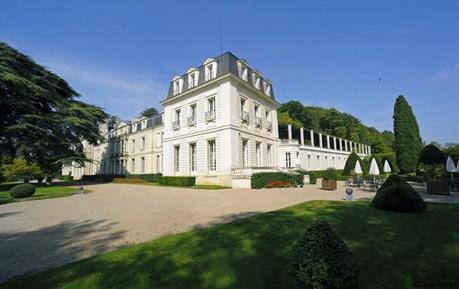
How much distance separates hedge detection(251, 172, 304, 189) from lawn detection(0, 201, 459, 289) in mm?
11323

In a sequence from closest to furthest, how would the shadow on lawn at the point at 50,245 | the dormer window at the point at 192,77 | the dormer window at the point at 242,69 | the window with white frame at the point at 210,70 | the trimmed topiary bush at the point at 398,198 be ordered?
the shadow on lawn at the point at 50,245
the trimmed topiary bush at the point at 398,198
the window with white frame at the point at 210,70
the dormer window at the point at 242,69
the dormer window at the point at 192,77

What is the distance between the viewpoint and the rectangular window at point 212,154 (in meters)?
20.5

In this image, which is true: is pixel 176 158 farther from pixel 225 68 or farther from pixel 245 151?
pixel 225 68

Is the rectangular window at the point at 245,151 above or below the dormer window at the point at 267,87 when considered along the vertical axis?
below

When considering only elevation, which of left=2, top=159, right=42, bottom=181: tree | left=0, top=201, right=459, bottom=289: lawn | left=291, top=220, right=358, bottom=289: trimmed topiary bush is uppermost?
left=2, top=159, right=42, bottom=181: tree

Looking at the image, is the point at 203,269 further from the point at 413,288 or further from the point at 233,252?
the point at 413,288

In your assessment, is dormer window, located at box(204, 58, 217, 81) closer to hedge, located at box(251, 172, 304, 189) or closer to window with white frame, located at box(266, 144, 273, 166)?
window with white frame, located at box(266, 144, 273, 166)

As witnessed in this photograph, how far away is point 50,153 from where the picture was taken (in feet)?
75.4

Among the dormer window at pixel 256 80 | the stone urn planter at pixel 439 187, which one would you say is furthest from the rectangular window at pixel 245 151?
the stone urn planter at pixel 439 187

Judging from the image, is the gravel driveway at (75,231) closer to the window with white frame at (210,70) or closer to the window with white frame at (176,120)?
the window with white frame at (210,70)

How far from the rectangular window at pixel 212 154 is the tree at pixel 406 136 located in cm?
1966

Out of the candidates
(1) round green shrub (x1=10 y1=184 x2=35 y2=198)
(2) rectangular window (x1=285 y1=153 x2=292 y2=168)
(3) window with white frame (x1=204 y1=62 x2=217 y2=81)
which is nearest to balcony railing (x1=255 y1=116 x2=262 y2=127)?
(3) window with white frame (x1=204 y1=62 x2=217 y2=81)

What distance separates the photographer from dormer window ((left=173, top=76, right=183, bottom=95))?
79.2ft

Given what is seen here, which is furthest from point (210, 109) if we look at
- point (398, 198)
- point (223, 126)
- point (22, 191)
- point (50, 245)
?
point (50, 245)
